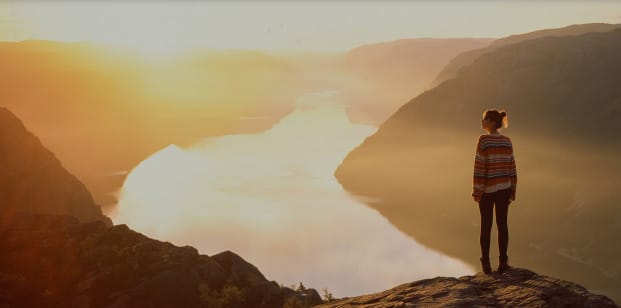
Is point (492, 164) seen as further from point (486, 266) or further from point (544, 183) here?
point (544, 183)

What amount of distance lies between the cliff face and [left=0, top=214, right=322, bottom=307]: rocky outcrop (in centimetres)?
3899

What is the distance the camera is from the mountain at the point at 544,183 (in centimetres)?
11812

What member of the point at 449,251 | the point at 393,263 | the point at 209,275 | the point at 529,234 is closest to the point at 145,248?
the point at 209,275

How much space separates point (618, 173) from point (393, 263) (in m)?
61.3

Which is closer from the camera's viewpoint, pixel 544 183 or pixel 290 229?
pixel 290 229

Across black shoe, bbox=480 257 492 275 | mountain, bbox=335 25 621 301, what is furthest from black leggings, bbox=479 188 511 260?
mountain, bbox=335 25 621 301

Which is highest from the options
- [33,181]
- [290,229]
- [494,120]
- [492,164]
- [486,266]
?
[290,229]

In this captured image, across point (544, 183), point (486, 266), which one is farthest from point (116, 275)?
point (544, 183)

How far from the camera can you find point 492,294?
13.1 metres

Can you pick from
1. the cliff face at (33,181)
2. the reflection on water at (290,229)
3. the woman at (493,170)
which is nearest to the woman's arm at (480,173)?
the woman at (493,170)

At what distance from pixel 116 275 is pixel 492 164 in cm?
1707

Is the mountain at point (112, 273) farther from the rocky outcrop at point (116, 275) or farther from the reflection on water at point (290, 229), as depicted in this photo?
the reflection on water at point (290, 229)

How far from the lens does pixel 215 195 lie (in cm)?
17712

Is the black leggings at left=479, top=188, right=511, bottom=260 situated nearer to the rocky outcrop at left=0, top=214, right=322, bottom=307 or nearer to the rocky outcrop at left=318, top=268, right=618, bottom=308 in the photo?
the rocky outcrop at left=318, top=268, right=618, bottom=308
